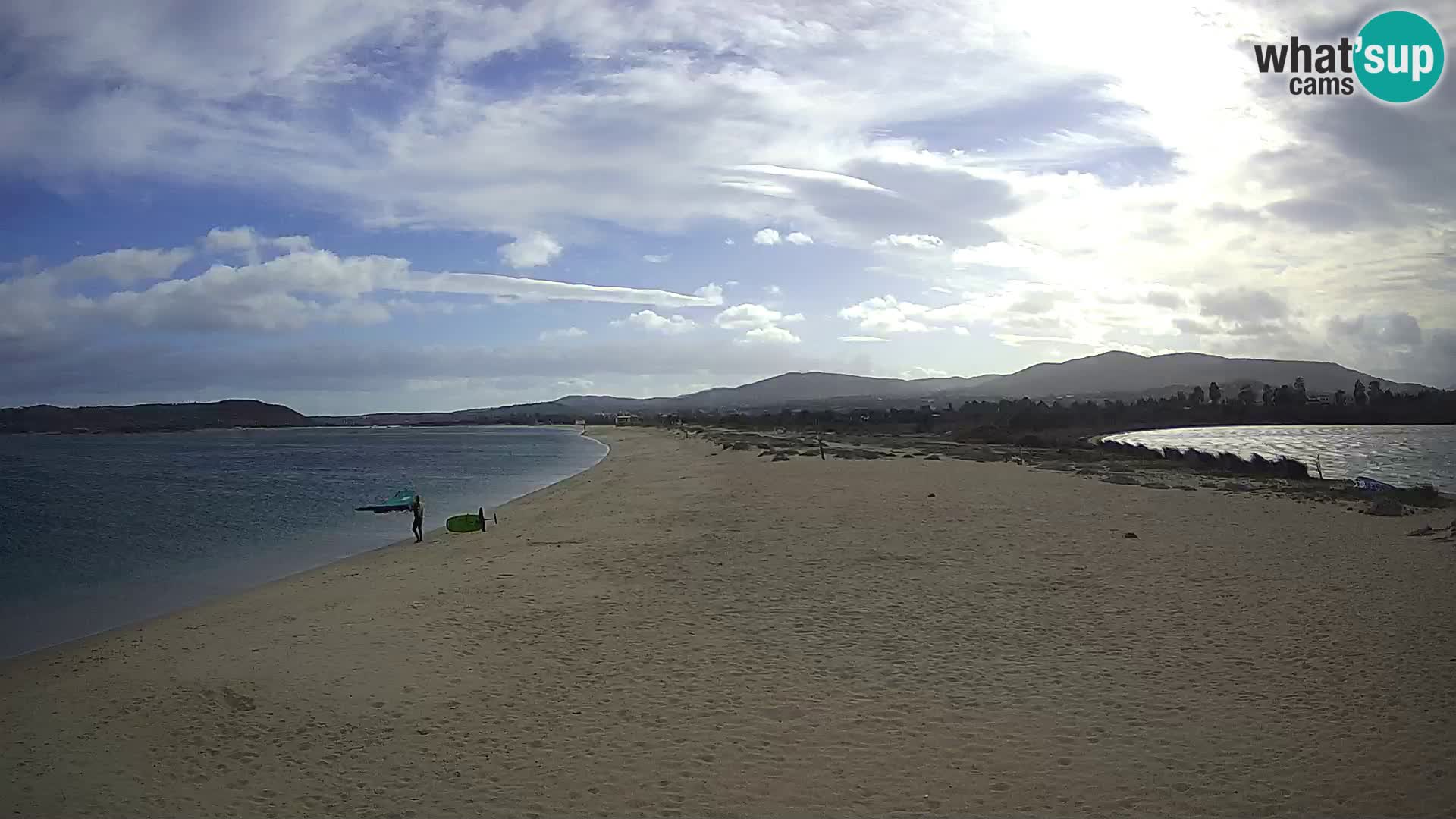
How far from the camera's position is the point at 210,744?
6836 mm

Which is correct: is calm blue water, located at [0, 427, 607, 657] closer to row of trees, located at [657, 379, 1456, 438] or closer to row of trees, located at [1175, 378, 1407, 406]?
row of trees, located at [657, 379, 1456, 438]

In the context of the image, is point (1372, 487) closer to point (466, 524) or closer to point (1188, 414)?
point (466, 524)

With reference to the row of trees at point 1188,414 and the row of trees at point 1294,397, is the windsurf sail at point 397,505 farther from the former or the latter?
the row of trees at point 1294,397

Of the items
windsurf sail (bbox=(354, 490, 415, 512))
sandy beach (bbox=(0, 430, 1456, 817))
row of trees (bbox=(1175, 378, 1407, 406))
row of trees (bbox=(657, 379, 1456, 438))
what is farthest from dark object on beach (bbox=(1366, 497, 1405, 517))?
row of trees (bbox=(1175, 378, 1407, 406))

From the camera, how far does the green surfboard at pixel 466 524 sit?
20625mm

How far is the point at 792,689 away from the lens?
7.57 metres

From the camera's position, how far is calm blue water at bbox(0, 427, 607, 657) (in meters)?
15.6

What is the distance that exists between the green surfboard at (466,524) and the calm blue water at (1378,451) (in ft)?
102

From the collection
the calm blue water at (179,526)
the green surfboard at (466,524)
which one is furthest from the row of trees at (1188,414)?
the green surfboard at (466,524)

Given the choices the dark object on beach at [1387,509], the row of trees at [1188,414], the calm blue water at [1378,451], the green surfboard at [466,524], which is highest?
the row of trees at [1188,414]

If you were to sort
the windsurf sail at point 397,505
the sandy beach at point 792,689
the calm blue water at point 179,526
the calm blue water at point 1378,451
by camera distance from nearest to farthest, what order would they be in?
1. the sandy beach at point 792,689
2. the calm blue water at point 179,526
3. the windsurf sail at point 397,505
4. the calm blue water at point 1378,451

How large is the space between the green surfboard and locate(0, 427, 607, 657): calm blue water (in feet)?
5.79

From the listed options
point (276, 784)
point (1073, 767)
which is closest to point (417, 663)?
point (276, 784)

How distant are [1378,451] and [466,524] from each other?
5870 cm
